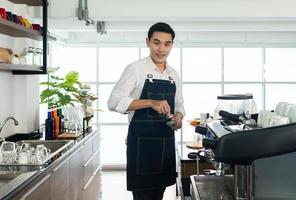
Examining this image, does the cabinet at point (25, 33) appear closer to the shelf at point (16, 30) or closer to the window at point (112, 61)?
the shelf at point (16, 30)

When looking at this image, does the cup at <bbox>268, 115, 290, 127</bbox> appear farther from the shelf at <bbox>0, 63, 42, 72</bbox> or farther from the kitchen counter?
the shelf at <bbox>0, 63, 42, 72</bbox>

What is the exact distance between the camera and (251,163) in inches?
45.5

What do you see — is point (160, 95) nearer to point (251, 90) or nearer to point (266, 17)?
point (266, 17)

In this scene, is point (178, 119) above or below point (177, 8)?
below

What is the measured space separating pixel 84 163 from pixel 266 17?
2182 millimetres

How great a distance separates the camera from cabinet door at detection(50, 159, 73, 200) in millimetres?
2451

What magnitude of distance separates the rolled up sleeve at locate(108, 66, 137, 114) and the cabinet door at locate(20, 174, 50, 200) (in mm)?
614

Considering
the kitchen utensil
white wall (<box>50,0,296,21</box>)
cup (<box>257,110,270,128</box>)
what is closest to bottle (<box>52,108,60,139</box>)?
white wall (<box>50,0,296,21</box>)

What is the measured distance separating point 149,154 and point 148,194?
0.21 metres

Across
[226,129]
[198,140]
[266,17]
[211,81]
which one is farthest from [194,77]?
[226,129]

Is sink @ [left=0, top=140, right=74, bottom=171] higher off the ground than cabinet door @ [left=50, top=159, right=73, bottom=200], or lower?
higher

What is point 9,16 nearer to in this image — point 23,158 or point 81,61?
point 23,158

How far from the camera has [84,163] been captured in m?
3.52

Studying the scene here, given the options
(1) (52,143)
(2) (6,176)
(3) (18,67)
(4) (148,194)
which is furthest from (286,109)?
(1) (52,143)
